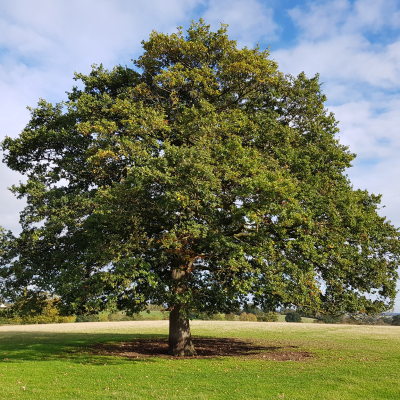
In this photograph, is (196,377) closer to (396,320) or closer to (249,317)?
(249,317)

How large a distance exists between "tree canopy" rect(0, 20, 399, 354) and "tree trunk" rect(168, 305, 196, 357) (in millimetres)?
130

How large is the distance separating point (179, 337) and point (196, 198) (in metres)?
9.79

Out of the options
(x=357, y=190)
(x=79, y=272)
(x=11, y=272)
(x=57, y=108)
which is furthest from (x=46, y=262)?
(x=357, y=190)

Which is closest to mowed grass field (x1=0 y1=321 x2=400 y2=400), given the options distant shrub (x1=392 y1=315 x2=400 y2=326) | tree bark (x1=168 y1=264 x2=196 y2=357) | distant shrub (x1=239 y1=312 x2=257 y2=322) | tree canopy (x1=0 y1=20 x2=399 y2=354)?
tree bark (x1=168 y1=264 x2=196 y2=357)

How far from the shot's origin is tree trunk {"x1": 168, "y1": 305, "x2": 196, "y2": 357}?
1994cm

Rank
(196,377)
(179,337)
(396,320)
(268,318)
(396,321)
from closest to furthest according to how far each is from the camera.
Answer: (196,377), (179,337), (268,318), (396,321), (396,320)

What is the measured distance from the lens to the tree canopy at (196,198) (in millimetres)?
14867

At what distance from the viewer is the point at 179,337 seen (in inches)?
A: 792

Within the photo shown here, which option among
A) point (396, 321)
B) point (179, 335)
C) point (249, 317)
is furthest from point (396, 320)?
point (179, 335)

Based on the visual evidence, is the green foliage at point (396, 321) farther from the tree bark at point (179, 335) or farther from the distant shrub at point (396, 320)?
the tree bark at point (179, 335)

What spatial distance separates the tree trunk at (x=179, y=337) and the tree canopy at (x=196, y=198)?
130mm

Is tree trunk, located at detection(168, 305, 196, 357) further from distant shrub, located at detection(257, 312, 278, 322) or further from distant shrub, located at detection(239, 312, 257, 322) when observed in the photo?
distant shrub, located at detection(257, 312, 278, 322)

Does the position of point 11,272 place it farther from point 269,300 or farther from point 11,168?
point 269,300

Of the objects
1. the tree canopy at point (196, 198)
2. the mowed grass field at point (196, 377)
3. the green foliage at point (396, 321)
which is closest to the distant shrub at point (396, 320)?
the green foliage at point (396, 321)
